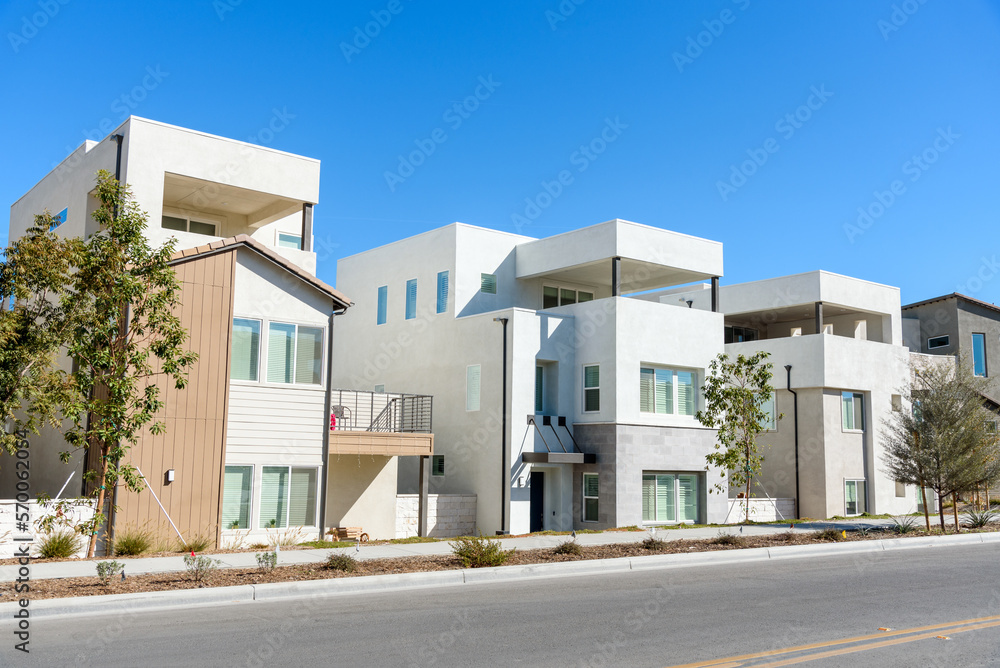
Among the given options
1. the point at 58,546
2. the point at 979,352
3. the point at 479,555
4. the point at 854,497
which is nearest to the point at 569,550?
the point at 479,555

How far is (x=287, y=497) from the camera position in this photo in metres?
19.8

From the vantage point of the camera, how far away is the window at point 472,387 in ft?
89.1

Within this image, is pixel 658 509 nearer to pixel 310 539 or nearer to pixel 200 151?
pixel 310 539

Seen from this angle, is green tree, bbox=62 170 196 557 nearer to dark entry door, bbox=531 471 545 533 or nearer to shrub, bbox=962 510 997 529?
dark entry door, bbox=531 471 545 533

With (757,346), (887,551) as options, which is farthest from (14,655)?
(757,346)

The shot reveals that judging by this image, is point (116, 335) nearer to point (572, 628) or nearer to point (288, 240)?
point (288, 240)

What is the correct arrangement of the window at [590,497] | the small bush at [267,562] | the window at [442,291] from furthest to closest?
1. the window at [442,291]
2. the window at [590,497]
3. the small bush at [267,562]

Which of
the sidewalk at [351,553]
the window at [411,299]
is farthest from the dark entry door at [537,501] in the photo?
the window at [411,299]

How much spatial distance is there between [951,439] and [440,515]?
47.7 feet

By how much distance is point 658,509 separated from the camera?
2700 cm

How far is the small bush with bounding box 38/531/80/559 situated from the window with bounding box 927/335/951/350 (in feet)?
126

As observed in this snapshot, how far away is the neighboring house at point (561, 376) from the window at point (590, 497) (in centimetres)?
5

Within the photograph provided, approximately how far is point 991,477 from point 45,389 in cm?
2380

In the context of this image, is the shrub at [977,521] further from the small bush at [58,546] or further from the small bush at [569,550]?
the small bush at [58,546]
